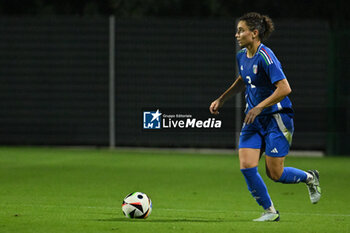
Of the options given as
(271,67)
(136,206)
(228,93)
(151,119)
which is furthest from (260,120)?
(151,119)

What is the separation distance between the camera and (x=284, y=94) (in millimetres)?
7504

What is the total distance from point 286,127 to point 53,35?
33.8 feet

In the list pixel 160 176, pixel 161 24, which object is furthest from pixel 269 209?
pixel 161 24

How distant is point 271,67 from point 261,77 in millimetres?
190

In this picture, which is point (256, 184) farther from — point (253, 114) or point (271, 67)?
point (271, 67)

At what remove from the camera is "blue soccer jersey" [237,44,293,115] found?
7645 millimetres

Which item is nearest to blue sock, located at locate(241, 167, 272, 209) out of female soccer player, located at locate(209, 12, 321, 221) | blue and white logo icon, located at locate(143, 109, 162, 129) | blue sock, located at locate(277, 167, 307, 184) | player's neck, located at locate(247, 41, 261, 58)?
female soccer player, located at locate(209, 12, 321, 221)

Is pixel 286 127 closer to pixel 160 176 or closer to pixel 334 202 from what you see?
pixel 334 202

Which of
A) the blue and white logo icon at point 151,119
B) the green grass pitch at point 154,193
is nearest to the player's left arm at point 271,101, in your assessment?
the green grass pitch at point 154,193

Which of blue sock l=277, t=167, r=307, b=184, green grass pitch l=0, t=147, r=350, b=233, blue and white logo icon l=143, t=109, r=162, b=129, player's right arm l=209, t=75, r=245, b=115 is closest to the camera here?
green grass pitch l=0, t=147, r=350, b=233

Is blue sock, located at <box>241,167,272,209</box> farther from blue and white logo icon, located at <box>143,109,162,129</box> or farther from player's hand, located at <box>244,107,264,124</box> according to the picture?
blue and white logo icon, located at <box>143,109,162,129</box>

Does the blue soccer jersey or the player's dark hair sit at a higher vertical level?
the player's dark hair

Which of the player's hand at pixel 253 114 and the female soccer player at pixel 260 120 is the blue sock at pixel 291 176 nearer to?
the female soccer player at pixel 260 120

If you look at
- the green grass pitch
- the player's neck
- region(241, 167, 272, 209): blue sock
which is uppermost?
the player's neck
